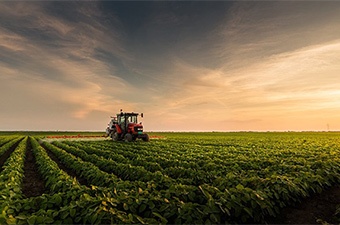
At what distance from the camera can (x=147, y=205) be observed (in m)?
5.34

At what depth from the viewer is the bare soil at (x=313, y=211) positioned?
20.7 ft

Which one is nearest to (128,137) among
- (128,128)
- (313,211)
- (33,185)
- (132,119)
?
(128,128)

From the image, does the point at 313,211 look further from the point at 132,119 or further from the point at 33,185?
the point at 132,119

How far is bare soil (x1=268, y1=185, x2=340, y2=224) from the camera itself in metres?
6.30

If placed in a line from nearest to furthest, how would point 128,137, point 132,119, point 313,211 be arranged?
point 313,211 → point 128,137 → point 132,119

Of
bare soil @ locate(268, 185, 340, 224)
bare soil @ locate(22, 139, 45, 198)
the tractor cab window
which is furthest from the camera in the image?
the tractor cab window

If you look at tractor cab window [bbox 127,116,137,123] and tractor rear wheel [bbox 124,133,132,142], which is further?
tractor cab window [bbox 127,116,137,123]

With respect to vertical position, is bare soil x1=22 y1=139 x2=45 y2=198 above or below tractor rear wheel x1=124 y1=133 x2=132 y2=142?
below

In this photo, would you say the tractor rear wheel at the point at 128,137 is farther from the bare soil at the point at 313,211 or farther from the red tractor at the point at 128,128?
the bare soil at the point at 313,211

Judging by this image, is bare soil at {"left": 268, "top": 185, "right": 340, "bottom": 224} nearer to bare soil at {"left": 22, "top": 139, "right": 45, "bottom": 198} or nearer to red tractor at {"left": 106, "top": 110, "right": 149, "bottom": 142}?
bare soil at {"left": 22, "top": 139, "right": 45, "bottom": 198}

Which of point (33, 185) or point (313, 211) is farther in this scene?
point (33, 185)

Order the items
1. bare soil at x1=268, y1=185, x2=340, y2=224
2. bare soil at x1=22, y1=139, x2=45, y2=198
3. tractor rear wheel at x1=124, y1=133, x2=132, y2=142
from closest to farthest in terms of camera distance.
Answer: bare soil at x1=268, y1=185, x2=340, y2=224 → bare soil at x1=22, y1=139, x2=45, y2=198 → tractor rear wheel at x1=124, y1=133, x2=132, y2=142

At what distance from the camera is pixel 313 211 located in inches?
273

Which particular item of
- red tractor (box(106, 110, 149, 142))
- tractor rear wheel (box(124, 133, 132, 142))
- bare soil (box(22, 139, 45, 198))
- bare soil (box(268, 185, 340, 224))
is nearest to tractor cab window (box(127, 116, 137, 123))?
red tractor (box(106, 110, 149, 142))
